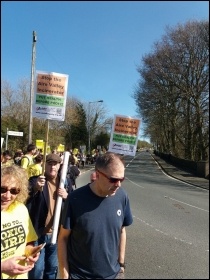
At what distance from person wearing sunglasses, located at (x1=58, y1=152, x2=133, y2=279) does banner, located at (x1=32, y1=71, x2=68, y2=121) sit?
1910mm

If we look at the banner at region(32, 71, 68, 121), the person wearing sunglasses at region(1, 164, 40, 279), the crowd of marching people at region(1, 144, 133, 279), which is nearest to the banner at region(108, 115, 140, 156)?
the banner at region(32, 71, 68, 121)

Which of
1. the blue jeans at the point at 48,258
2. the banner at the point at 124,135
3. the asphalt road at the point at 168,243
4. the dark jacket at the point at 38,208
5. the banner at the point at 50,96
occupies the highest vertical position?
the banner at the point at 50,96

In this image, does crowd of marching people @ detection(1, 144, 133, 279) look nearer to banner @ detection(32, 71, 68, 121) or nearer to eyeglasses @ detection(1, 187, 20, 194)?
eyeglasses @ detection(1, 187, 20, 194)

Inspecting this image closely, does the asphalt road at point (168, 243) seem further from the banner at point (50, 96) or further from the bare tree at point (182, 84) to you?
the bare tree at point (182, 84)

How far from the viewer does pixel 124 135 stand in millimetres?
5254

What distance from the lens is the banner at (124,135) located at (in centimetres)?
523

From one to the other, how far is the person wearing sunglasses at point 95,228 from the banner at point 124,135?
2706 millimetres

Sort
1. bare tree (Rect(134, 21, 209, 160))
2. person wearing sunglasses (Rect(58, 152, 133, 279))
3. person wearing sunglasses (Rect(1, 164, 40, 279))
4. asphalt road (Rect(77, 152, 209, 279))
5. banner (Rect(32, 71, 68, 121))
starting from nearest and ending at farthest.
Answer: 1. person wearing sunglasses (Rect(1, 164, 40, 279))
2. person wearing sunglasses (Rect(58, 152, 133, 279))
3. banner (Rect(32, 71, 68, 121))
4. asphalt road (Rect(77, 152, 209, 279))
5. bare tree (Rect(134, 21, 209, 160))

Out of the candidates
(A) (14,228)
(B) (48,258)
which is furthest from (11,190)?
(B) (48,258)

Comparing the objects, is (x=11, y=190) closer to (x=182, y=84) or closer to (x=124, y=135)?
(x=124, y=135)

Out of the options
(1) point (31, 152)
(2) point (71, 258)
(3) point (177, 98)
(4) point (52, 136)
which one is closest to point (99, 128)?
(4) point (52, 136)

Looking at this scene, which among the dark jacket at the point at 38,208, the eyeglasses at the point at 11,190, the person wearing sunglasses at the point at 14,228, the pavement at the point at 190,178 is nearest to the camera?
the person wearing sunglasses at the point at 14,228

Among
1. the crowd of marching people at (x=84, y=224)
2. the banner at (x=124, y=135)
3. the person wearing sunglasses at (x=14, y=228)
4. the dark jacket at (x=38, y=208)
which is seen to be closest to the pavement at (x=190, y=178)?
the banner at (x=124, y=135)

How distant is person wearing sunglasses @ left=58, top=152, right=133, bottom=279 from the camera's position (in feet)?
8.01
